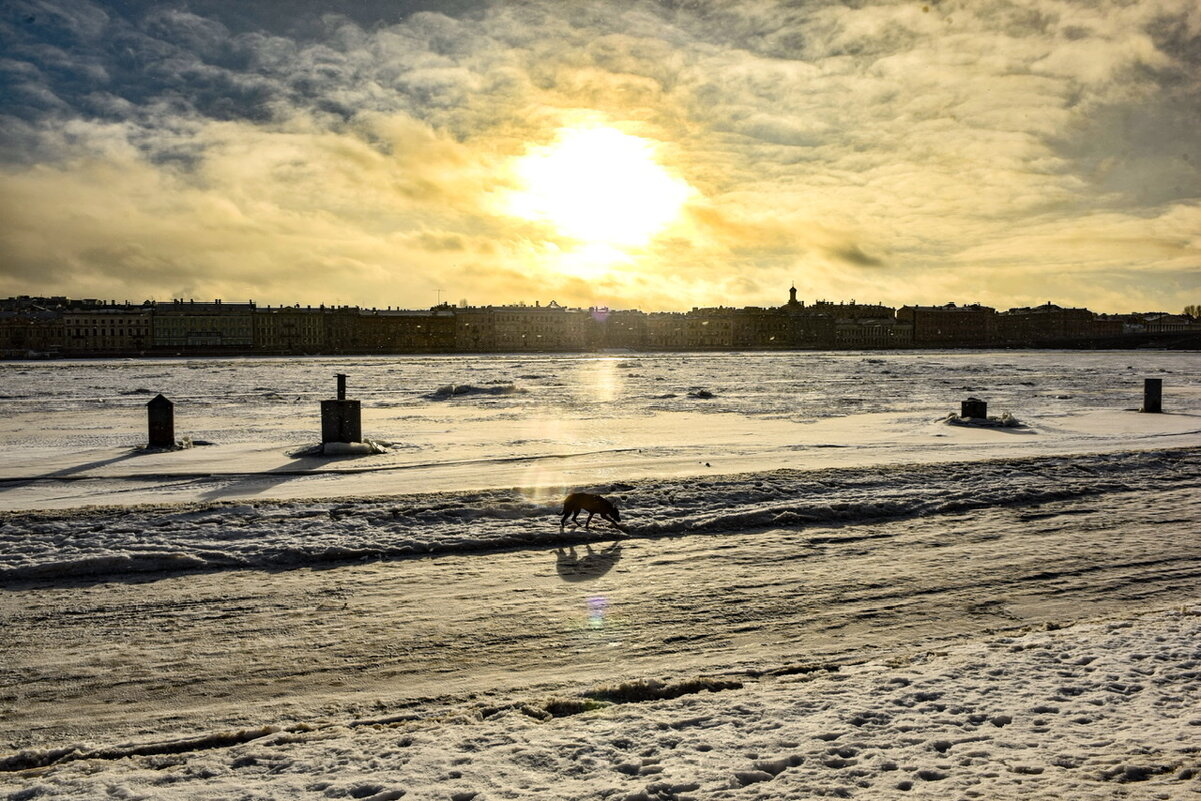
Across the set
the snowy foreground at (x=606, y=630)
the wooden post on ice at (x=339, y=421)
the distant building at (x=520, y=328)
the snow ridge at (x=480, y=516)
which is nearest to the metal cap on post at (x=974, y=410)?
the snowy foreground at (x=606, y=630)

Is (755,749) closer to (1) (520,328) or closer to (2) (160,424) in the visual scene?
(2) (160,424)

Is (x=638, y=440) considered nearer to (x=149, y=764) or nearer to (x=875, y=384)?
(x=149, y=764)

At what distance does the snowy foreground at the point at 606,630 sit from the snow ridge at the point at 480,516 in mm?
48

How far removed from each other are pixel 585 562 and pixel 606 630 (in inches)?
74.6

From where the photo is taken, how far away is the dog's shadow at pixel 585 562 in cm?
723

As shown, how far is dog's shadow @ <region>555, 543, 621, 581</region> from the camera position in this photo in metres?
7.23

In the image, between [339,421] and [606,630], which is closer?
[606,630]

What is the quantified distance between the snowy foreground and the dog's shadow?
0.06m

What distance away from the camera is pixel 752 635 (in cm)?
570

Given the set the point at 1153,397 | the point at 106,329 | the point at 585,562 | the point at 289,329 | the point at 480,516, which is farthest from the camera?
the point at 289,329

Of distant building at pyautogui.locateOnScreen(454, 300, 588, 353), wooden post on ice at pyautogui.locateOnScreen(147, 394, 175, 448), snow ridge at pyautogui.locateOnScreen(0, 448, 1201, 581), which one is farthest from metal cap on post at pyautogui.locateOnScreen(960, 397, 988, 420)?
distant building at pyautogui.locateOnScreen(454, 300, 588, 353)

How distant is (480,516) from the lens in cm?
922

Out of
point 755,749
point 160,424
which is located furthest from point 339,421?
point 755,749

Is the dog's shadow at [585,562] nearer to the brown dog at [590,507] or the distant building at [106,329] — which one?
the brown dog at [590,507]
